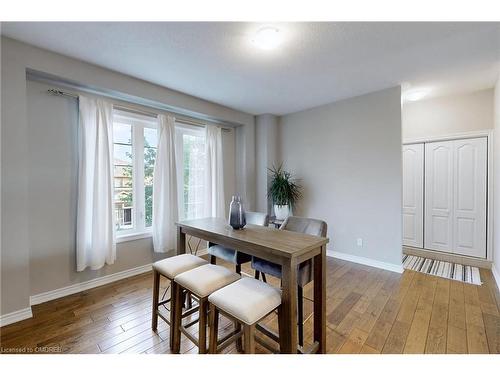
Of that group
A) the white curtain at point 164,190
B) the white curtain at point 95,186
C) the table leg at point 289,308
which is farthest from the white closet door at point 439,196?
the white curtain at point 95,186

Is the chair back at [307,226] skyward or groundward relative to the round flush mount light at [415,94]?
groundward

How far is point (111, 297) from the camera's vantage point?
2461mm

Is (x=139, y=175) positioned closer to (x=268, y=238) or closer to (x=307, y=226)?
(x=268, y=238)

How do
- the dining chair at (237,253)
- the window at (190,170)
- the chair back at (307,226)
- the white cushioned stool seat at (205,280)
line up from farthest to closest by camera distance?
the window at (190,170) → the dining chair at (237,253) → the chair back at (307,226) → the white cushioned stool seat at (205,280)

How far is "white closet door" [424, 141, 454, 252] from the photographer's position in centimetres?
358

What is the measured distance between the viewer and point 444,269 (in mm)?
3240

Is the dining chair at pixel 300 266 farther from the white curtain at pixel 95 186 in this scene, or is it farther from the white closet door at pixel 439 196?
the white closet door at pixel 439 196

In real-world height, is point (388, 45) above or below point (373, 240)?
above

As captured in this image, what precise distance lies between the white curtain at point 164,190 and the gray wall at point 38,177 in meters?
0.25

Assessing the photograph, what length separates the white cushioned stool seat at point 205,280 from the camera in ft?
4.94

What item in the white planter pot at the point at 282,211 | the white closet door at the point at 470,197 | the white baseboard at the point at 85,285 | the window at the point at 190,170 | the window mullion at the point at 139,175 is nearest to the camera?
the white baseboard at the point at 85,285

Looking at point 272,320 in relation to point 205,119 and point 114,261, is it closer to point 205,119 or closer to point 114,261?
point 114,261
